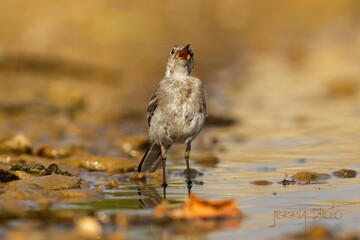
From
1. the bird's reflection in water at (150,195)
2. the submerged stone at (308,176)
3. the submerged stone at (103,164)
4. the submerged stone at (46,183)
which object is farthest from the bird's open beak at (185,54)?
the submerged stone at (46,183)

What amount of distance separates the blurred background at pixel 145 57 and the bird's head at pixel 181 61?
3.72 metres

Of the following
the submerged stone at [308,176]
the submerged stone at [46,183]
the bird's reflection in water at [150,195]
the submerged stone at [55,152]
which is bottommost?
the bird's reflection in water at [150,195]

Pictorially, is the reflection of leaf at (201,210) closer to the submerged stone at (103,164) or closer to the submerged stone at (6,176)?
the submerged stone at (6,176)

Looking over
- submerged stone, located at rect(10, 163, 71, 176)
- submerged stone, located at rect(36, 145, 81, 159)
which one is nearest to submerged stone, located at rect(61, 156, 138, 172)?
submerged stone, located at rect(36, 145, 81, 159)

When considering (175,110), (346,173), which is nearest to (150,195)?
(175,110)

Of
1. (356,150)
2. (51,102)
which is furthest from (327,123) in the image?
(51,102)

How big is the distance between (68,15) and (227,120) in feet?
42.8

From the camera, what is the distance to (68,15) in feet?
89.4

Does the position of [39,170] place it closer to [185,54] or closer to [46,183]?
[46,183]

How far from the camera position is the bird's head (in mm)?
9812

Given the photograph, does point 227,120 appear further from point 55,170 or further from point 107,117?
point 55,170

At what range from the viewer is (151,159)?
1005cm

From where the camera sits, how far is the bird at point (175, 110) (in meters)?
9.52

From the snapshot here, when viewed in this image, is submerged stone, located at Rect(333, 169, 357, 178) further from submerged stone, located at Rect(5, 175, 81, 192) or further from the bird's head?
submerged stone, located at Rect(5, 175, 81, 192)
